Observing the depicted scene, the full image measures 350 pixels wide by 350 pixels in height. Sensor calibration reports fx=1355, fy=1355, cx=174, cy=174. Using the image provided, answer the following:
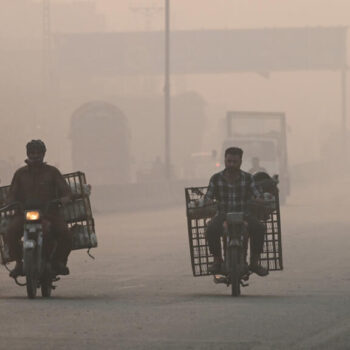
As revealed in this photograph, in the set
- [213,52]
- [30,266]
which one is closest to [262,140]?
[30,266]

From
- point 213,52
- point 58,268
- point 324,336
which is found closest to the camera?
point 324,336

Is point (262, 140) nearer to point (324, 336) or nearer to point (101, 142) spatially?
point (101, 142)

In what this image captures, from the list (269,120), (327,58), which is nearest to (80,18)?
(327,58)

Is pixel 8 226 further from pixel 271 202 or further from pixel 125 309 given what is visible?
pixel 271 202

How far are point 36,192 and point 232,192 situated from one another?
184cm

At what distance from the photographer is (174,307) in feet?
38.5

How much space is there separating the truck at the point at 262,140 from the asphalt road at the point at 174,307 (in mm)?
26043

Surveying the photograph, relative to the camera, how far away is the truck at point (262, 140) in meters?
49.7

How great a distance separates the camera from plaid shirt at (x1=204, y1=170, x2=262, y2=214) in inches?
504

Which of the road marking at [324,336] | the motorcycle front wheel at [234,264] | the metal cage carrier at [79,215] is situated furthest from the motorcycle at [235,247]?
the road marking at [324,336]

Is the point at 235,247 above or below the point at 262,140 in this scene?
below

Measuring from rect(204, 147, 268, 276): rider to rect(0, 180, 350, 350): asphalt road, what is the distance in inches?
20.5

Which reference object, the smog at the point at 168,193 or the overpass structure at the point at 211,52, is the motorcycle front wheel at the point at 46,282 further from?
the overpass structure at the point at 211,52

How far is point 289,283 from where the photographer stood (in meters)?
15.5
